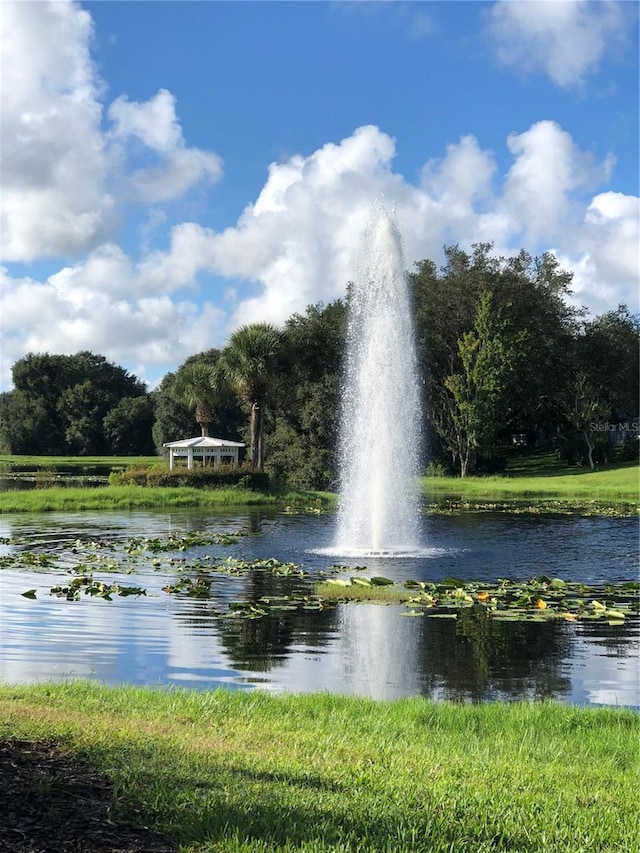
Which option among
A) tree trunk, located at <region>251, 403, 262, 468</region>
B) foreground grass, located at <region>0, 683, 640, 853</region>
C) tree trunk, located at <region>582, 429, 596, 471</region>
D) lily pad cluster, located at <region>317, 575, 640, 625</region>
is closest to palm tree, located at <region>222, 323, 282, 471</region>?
tree trunk, located at <region>251, 403, 262, 468</region>

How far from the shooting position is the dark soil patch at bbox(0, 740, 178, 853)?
4.59m

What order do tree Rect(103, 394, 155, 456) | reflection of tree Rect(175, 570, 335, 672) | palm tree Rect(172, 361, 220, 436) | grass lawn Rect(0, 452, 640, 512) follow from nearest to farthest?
reflection of tree Rect(175, 570, 335, 672), grass lawn Rect(0, 452, 640, 512), palm tree Rect(172, 361, 220, 436), tree Rect(103, 394, 155, 456)

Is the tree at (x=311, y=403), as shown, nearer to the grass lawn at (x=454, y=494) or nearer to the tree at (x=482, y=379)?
the grass lawn at (x=454, y=494)

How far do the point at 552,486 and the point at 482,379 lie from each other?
45.7ft

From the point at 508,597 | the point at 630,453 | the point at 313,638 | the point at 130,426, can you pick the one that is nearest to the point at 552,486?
the point at 630,453

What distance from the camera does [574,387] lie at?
230ft

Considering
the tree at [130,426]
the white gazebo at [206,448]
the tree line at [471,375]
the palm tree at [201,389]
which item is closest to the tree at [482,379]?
the tree line at [471,375]

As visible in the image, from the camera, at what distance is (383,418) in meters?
25.7

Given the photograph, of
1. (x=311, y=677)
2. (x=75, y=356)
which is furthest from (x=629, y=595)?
(x=75, y=356)

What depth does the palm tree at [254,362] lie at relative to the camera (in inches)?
2034

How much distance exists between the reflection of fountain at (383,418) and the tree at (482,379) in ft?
131

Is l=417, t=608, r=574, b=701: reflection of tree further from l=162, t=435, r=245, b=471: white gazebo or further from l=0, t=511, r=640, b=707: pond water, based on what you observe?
l=162, t=435, r=245, b=471: white gazebo

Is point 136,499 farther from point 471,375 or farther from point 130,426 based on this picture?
point 130,426

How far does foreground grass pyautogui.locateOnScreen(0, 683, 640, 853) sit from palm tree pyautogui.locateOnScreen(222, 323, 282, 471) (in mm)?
42813
